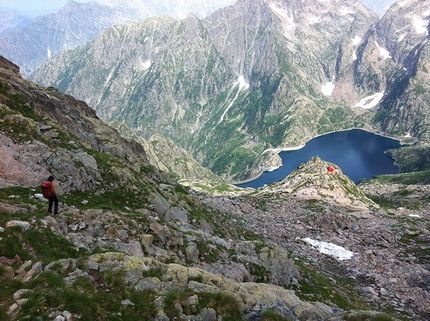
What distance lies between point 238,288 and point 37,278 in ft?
41.0

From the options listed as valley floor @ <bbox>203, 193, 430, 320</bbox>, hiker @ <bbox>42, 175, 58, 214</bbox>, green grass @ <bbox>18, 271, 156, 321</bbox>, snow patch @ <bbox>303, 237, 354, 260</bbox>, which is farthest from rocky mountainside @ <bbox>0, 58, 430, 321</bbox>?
hiker @ <bbox>42, 175, 58, 214</bbox>

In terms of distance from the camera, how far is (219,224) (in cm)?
4716

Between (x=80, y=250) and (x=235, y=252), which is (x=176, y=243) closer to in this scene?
(x=235, y=252)

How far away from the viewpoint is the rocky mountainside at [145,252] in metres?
14.4

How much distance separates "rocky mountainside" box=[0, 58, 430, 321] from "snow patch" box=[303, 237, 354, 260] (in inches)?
9.1

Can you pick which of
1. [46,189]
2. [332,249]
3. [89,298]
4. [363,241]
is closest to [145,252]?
[46,189]

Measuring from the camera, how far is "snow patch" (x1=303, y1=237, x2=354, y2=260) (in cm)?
5760

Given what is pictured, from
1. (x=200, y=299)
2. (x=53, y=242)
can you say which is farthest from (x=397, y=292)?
(x=53, y=242)

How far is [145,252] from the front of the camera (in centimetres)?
2442

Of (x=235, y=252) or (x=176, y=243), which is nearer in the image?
(x=176, y=243)

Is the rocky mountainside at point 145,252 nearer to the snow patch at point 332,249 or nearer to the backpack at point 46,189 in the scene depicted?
the snow patch at point 332,249

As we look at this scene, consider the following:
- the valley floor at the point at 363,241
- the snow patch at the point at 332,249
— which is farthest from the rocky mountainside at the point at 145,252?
A: the valley floor at the point at 363,241

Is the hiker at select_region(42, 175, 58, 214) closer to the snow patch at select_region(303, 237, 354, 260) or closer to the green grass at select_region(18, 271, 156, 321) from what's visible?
the green grass at select_region(18, 271, 156, 321)

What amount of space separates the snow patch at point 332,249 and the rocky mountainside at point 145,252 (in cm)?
23
